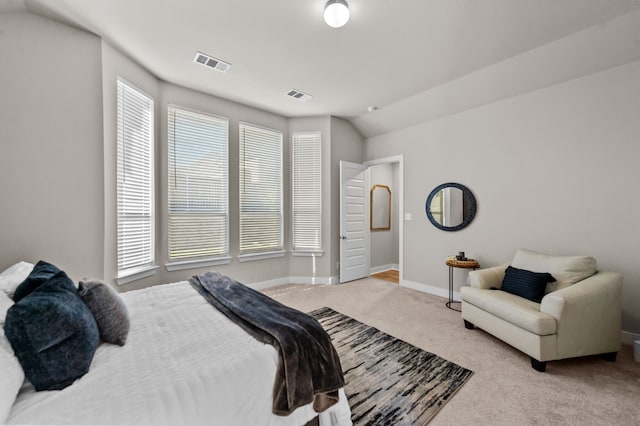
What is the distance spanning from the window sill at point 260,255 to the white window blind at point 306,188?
0.40 metres

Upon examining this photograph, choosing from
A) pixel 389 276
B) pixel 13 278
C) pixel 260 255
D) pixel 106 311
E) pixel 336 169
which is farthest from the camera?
pixel 389 276

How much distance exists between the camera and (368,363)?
2236mm

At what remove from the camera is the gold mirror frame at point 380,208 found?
588 centimetres

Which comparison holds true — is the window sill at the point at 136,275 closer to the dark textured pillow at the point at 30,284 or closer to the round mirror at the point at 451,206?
the dark textured pillow at the point at 30,284

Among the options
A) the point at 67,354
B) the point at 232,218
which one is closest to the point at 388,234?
the point at 232,218

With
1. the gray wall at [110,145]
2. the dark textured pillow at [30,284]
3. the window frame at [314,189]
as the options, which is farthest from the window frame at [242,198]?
the dark textured pillow at [30,284]

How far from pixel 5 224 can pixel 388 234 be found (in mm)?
5885

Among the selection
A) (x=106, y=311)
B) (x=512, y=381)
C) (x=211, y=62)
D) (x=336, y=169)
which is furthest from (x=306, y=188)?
(x=512, y=381)

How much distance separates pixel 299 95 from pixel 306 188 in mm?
1580

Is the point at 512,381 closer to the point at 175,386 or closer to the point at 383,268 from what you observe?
the point at 175,386

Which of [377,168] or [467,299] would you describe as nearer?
[467,299]

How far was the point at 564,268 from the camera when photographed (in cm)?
252

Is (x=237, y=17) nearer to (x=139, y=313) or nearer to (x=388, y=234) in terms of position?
(x=139, y=313)

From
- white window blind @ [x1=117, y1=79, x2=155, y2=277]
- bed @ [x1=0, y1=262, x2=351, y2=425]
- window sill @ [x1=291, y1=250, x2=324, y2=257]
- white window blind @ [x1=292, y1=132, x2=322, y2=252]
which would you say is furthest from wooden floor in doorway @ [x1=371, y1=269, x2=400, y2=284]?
white window blind @ [x1=117, y1=79, x2=155, y2=277]
